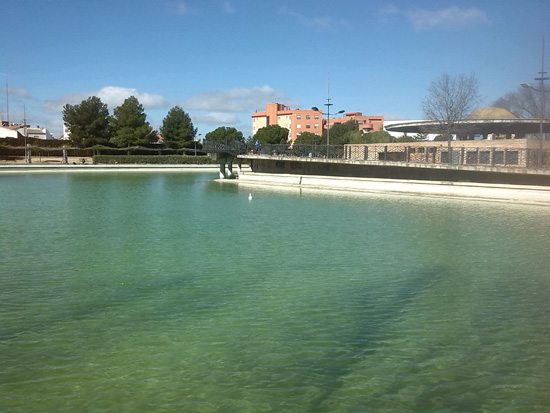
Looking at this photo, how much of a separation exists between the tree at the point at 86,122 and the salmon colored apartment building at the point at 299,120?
50.8 meters

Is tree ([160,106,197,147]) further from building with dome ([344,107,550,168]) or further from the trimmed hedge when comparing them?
building with dome ([344,107,550,168])

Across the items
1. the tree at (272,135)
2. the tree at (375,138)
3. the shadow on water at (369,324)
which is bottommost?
the shadow on water at (369,324)

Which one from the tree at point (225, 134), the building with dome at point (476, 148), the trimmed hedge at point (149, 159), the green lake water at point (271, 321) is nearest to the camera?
the green lake water at point (271, 321)

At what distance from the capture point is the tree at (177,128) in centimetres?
8288

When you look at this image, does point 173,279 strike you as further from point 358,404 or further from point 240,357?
point 358,404

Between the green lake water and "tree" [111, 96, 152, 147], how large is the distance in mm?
63622

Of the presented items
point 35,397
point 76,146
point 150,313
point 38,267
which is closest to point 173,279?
point 150,313

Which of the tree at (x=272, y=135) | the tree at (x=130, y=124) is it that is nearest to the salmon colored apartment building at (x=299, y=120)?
the tree at (x=272, y=135)

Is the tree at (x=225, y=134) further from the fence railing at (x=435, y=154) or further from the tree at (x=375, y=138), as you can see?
the fence railing at (x=435, y=154)

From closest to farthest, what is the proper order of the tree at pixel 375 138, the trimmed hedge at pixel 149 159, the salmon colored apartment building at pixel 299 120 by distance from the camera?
the tree at pixel 375 138 < the trimmed hedge at pixel 149 159 < the salmon colored apartment building at pixel 299 120

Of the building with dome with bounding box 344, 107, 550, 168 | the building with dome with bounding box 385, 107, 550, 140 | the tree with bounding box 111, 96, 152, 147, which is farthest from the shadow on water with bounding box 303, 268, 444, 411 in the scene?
the tree with bounding box 111, 96, 152, 147

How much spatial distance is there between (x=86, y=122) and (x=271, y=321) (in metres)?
77.3

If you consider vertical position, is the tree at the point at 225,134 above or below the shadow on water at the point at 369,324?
above

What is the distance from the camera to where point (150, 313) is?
7.77m
